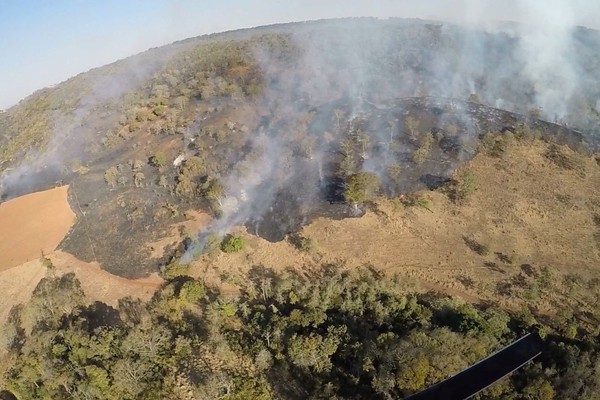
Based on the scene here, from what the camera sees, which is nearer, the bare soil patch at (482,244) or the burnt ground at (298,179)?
the bare soil patch at (482,244)

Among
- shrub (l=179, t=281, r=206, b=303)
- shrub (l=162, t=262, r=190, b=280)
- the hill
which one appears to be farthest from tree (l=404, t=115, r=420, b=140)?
shrub (l=179, t=281, r=206, b=303)

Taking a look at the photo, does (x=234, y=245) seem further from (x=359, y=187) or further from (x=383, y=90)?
(x=383, y=90)

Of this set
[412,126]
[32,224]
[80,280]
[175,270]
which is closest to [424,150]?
[412,126]

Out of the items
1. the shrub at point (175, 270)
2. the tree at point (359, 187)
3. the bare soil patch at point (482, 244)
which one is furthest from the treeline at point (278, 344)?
the tree at point (359, 187)

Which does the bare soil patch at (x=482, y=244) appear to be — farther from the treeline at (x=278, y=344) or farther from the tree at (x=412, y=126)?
the tree at (x=412, y=126)

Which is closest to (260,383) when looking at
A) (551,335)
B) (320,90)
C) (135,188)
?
(551,335)

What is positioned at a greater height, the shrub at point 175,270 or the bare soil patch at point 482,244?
the shrub at point 175,270

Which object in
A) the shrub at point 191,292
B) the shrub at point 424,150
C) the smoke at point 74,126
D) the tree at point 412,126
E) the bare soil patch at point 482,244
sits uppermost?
the smoke at point 74,126

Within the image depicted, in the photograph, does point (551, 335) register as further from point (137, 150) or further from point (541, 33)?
point (541, 33)
